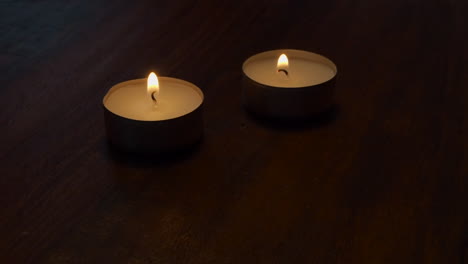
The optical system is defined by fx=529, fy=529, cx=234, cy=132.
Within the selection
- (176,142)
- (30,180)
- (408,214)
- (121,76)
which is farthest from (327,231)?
(121,76)

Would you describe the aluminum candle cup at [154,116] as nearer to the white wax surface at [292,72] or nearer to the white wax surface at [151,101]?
the white wax surface at [151,101]

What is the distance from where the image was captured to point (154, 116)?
2.24ft

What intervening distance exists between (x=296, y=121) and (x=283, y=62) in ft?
0.31

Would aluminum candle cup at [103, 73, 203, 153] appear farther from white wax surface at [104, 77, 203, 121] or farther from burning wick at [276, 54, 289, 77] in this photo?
burning wick at [276, 54, 289, 77]

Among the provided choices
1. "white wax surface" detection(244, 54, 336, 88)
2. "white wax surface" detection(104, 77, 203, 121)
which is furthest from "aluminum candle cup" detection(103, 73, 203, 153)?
"white wax surface" detection(244, 54, 336, 88)

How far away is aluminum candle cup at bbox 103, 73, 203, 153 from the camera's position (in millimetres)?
631

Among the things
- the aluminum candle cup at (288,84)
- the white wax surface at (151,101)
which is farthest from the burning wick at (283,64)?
the white wax surface at (151,101)

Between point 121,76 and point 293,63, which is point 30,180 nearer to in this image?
point 121,76

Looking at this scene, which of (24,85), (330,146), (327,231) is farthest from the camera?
(24,85)

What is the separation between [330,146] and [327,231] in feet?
0.54

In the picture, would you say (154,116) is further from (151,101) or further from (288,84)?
(288,84)

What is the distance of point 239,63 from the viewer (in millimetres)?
917

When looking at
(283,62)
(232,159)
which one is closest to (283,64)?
(283,62)

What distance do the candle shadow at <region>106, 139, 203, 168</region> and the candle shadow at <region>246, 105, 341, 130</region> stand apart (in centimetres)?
13
